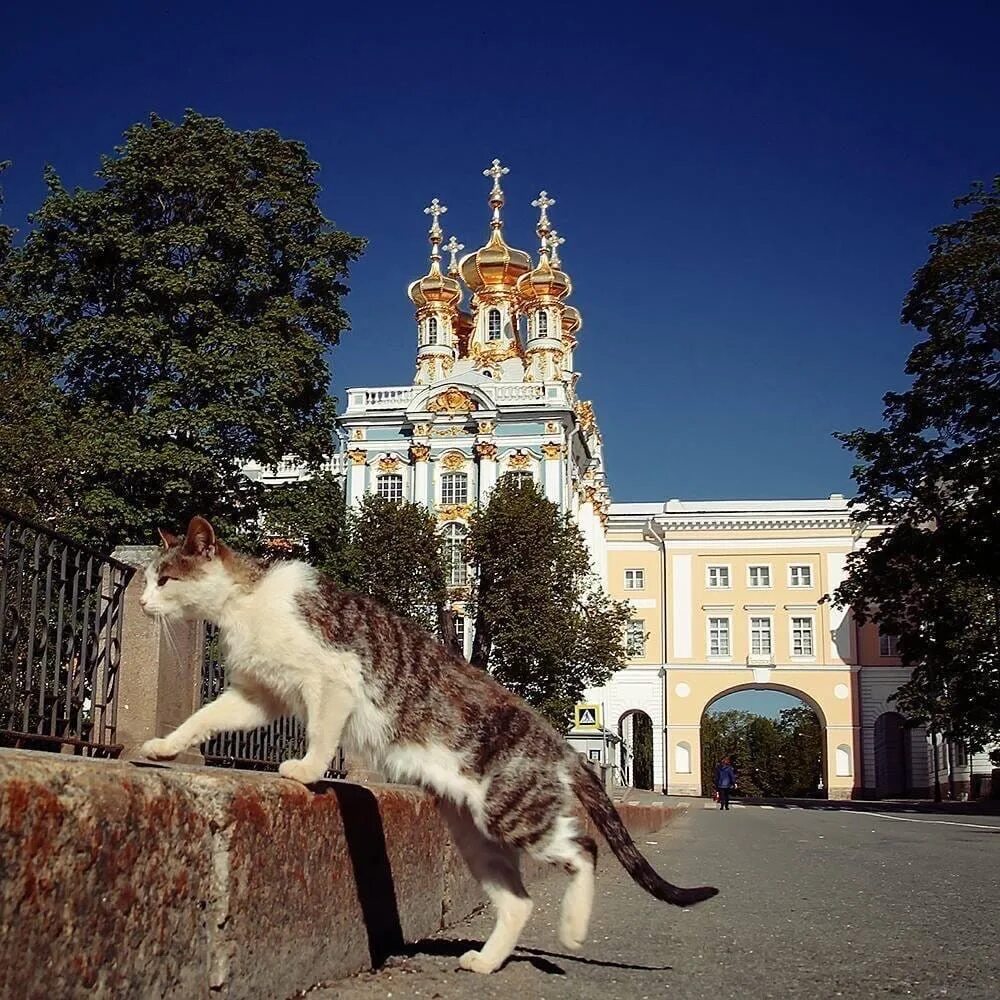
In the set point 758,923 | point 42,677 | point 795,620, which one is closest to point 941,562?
point 758,923

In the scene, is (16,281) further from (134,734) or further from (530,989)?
(530,989)

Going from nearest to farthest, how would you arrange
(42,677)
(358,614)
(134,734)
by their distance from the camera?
(358,614) → (42,677) → (134,734)

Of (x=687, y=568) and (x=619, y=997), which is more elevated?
(x=687, y=568)

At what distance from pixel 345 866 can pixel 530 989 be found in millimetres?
718

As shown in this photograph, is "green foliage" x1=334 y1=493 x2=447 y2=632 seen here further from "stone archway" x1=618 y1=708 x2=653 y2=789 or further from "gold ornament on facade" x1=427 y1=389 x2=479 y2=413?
"stone archway" x1=618 y1=708 x2=653 y2=789

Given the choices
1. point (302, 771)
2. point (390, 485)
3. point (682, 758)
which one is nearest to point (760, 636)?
point (682, 758)

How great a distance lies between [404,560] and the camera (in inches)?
1582

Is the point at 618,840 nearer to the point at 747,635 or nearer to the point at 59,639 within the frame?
the point at 59,639

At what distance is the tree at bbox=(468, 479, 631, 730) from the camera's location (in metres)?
38.2

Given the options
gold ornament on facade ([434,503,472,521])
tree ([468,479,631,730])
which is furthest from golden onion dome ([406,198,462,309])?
tree ([468,479,631,730])

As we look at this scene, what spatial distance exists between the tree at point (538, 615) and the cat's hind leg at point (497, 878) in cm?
3348

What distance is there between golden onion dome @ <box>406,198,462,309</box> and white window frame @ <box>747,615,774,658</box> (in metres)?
24.3

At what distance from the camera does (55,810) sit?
2275 mm

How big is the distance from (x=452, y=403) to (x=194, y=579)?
180 feet
